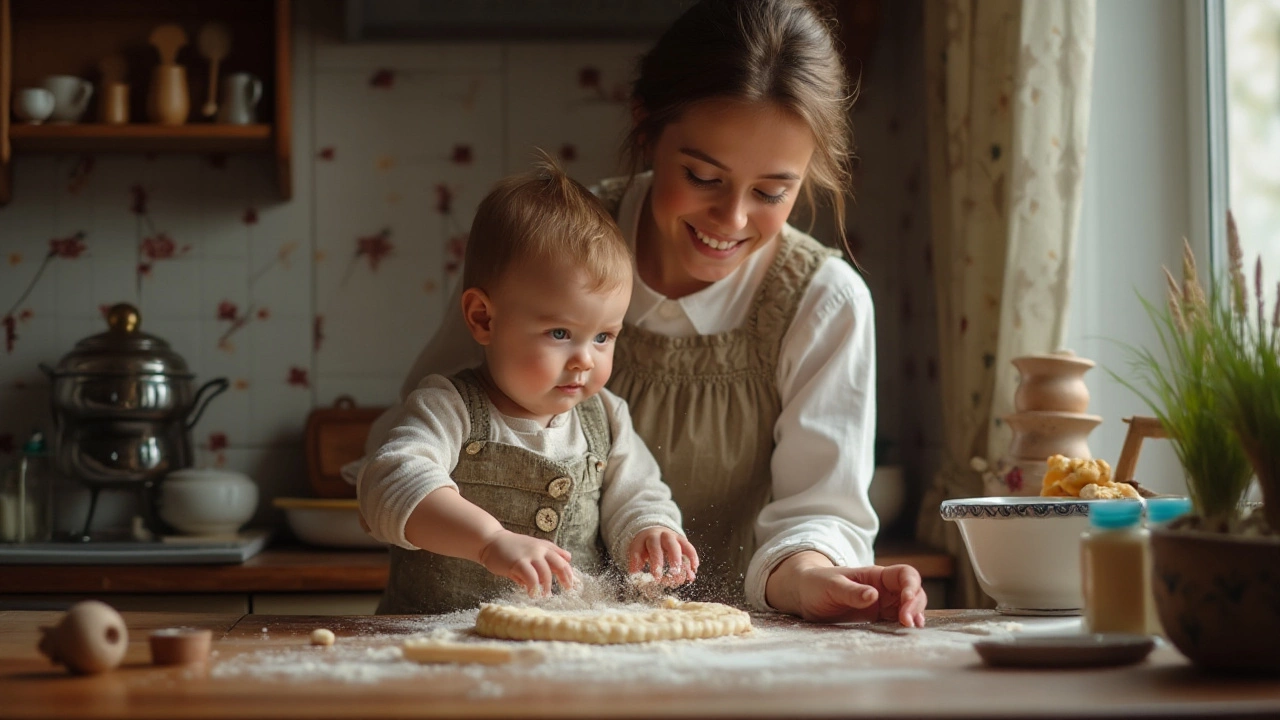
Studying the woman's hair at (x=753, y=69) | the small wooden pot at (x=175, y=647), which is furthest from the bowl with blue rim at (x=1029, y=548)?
the small wooden pot at (x=175, y=647)

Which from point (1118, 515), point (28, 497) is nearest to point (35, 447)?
point (28, 497)

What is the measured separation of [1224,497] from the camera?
0.83 metres

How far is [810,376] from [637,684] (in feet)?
2.32

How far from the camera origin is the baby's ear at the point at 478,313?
1.24 m

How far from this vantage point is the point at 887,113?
268cm

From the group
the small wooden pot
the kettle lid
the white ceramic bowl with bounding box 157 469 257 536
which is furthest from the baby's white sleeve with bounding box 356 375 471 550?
the kettle lid

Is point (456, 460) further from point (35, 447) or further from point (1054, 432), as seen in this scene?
point (35, 447)

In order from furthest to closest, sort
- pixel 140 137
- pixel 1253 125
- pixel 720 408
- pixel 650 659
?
pixel 140 137 → pixel 1253 125 → pixel 720 408 → pixel 650 659

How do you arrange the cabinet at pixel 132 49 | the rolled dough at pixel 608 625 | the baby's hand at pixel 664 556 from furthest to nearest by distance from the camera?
the cabinet at pixel 132 49 < the baby's hand at pixel 664 556 < the rolled dough at pixel 608 625

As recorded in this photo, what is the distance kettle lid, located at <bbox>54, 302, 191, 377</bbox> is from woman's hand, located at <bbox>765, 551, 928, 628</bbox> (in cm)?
162

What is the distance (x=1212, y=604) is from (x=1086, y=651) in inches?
3.3

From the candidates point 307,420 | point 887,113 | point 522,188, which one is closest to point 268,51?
point 307,420

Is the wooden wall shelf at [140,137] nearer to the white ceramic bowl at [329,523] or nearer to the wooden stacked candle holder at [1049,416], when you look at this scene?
the white ceramic bowl at [329,523]

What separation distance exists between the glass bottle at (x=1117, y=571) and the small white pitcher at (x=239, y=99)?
1998 millimetres
